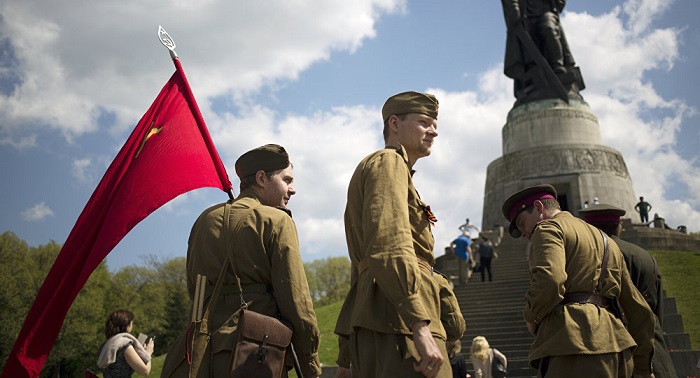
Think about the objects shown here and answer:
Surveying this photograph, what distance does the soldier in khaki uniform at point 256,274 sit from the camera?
3.72 m

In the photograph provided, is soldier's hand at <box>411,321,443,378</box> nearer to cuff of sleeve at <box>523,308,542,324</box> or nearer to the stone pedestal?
cuff of sleeve at <box>523,308,542,324</box>

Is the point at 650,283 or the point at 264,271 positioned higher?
the point at 650,283

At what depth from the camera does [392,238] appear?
3.05 metres

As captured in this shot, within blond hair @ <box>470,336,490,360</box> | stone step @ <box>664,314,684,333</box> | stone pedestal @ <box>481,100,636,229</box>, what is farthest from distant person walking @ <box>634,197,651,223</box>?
blond hair @ <box>470,336,490,360</box>

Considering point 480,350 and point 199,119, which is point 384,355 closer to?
point 199,119

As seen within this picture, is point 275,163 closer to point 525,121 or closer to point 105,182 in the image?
point 105,182

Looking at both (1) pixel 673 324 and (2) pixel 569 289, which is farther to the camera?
(1) pixel 673 324

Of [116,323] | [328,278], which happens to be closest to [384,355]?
[116,323]

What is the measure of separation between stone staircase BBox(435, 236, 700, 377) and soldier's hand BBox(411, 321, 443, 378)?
866 cm

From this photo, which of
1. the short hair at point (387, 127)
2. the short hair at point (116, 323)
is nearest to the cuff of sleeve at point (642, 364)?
the short hair at point (387, 127)

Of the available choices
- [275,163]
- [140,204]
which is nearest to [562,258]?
[275,163]

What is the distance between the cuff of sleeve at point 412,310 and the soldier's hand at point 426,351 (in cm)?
2

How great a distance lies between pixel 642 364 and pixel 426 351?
2.59 meters

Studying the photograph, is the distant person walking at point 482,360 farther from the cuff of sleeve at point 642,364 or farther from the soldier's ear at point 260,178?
the soldier's ear at point 260,178
